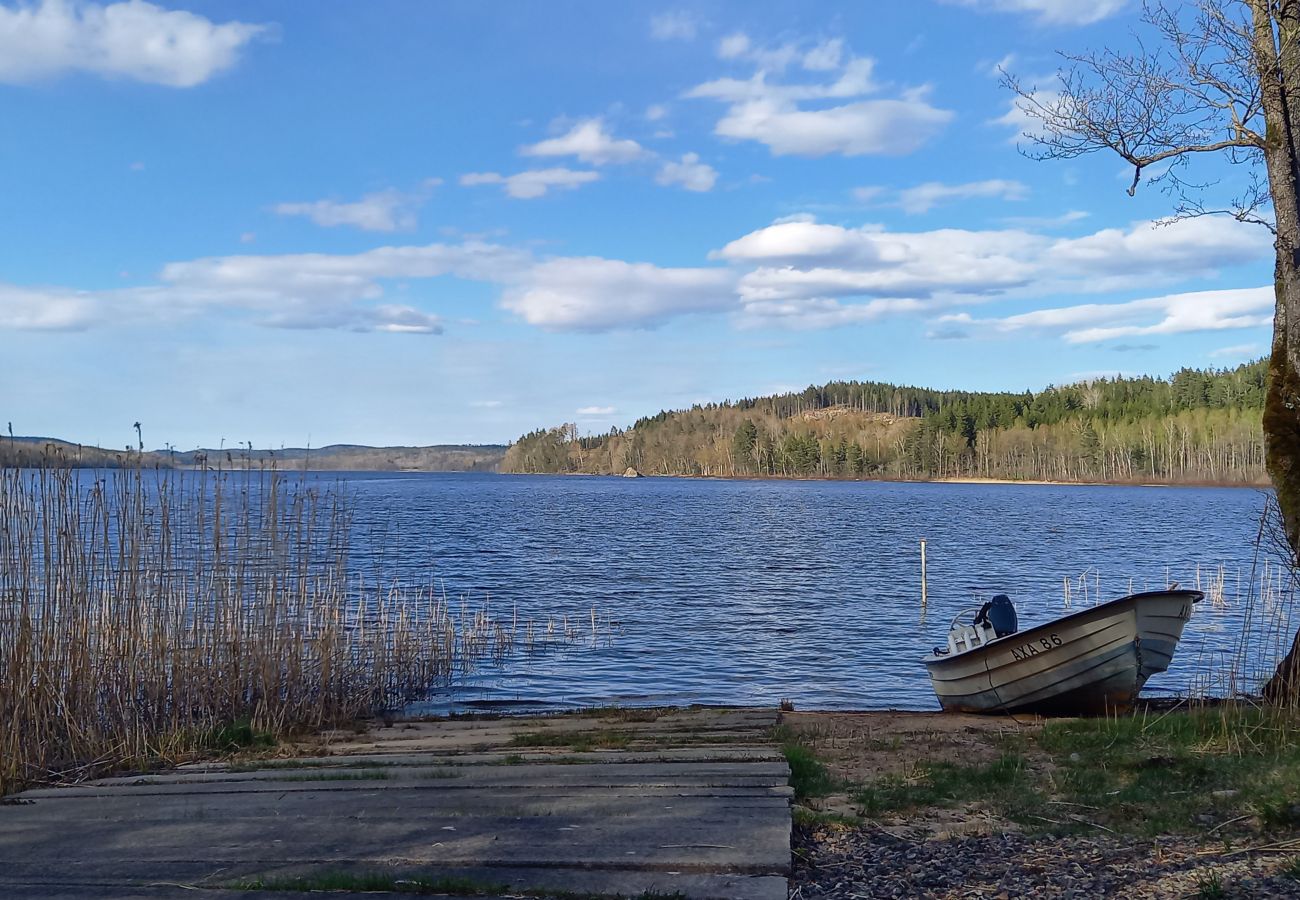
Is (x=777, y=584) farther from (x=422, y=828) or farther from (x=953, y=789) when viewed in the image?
(x=422, y=828)

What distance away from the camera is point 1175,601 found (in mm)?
13273

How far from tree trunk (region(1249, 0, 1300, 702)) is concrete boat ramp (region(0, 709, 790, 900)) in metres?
6.01

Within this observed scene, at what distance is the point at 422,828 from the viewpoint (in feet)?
21.7

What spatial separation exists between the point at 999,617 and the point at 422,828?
33.6ft

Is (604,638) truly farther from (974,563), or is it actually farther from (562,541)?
(562,541)

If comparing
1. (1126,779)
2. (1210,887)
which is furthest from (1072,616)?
(1210,887)

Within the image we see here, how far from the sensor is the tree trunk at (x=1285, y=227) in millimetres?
9836

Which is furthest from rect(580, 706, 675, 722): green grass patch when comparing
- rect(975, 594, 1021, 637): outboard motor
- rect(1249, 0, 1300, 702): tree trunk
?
rect(1249, 0, 1300, 702): tree trunk

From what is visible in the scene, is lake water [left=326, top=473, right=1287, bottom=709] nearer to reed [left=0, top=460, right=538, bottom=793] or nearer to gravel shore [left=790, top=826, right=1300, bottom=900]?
reed [left=0, top=460, right=538, bottom=793]

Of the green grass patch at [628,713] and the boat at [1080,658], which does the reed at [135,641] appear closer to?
the green grass patch at [628,713]

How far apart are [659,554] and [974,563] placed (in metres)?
13.2

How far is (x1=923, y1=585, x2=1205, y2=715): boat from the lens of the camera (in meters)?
13.2

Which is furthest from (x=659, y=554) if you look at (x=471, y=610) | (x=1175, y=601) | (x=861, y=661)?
(x=1175, y=601)

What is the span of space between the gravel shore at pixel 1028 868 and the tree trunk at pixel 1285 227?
4618 millimetres
